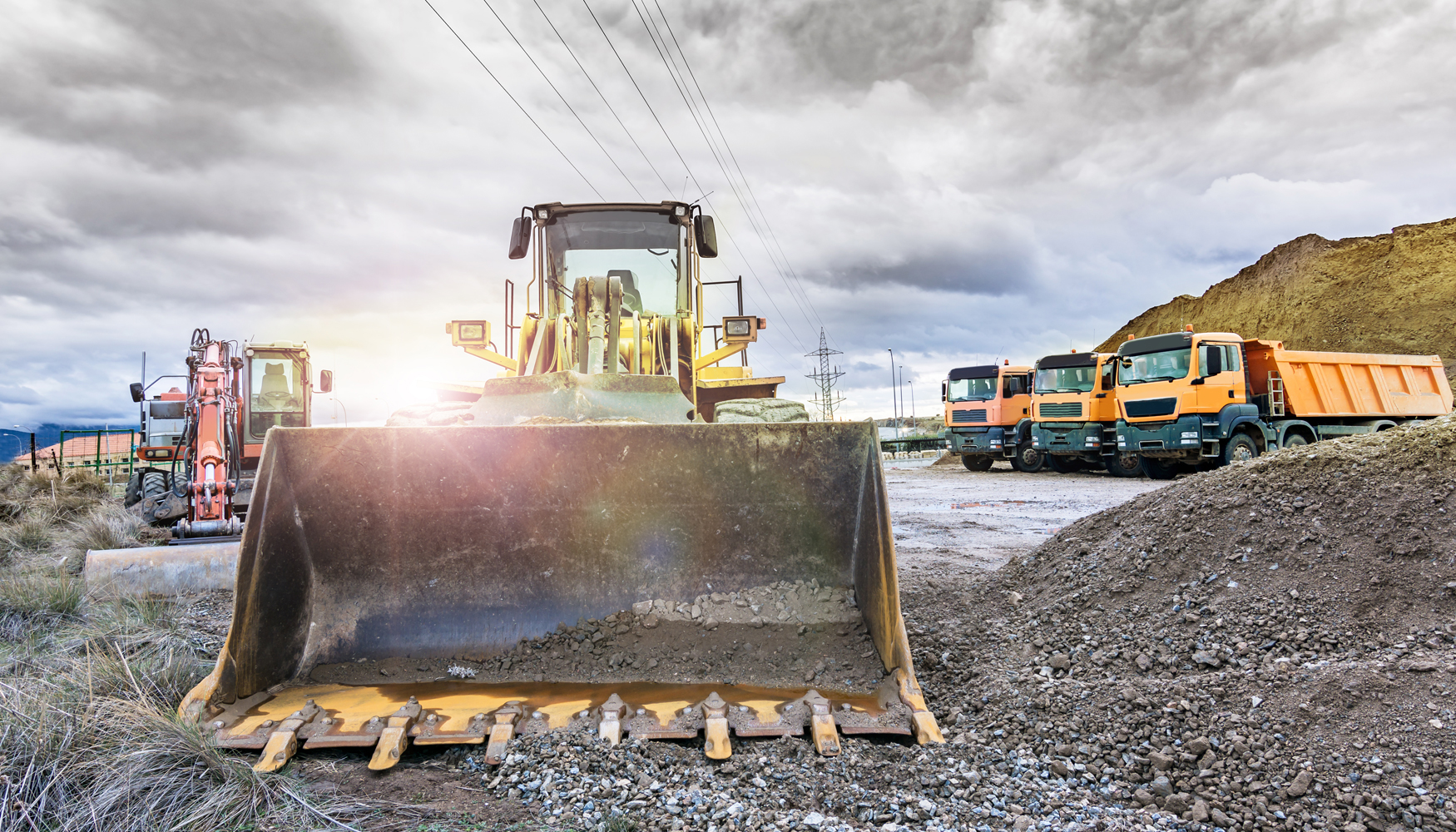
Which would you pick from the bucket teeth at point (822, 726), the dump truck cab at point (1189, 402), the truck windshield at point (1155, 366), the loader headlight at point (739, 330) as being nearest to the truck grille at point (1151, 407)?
the dump truck cab at point (1189, 402)

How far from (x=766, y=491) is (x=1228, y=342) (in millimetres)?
13739

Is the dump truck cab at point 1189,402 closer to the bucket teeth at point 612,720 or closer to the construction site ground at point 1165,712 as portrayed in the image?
the construction site ground at point 1165,712

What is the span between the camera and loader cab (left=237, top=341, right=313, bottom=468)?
10477 millimetres

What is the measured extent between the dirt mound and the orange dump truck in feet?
48.5

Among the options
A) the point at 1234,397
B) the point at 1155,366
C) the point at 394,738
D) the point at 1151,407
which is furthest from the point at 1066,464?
the point at 394,738

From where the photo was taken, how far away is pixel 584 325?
15.9 feet

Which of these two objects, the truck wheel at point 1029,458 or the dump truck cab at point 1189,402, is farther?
the truck wheel at point 1029,458

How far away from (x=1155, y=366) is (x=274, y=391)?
1500 cm

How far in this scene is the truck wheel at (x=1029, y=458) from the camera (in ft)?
61.2

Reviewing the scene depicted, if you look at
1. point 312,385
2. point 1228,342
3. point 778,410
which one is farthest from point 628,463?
point 1228,342

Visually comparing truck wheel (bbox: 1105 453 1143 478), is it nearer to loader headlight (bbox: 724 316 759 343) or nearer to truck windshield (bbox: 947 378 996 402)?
truck windshield (bbox: 947 378 996 402)

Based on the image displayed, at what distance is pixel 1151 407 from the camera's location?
1443 centimetres

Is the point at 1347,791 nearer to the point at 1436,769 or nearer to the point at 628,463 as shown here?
the point at 1436,769

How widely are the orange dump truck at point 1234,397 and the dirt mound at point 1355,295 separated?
48.5ft
